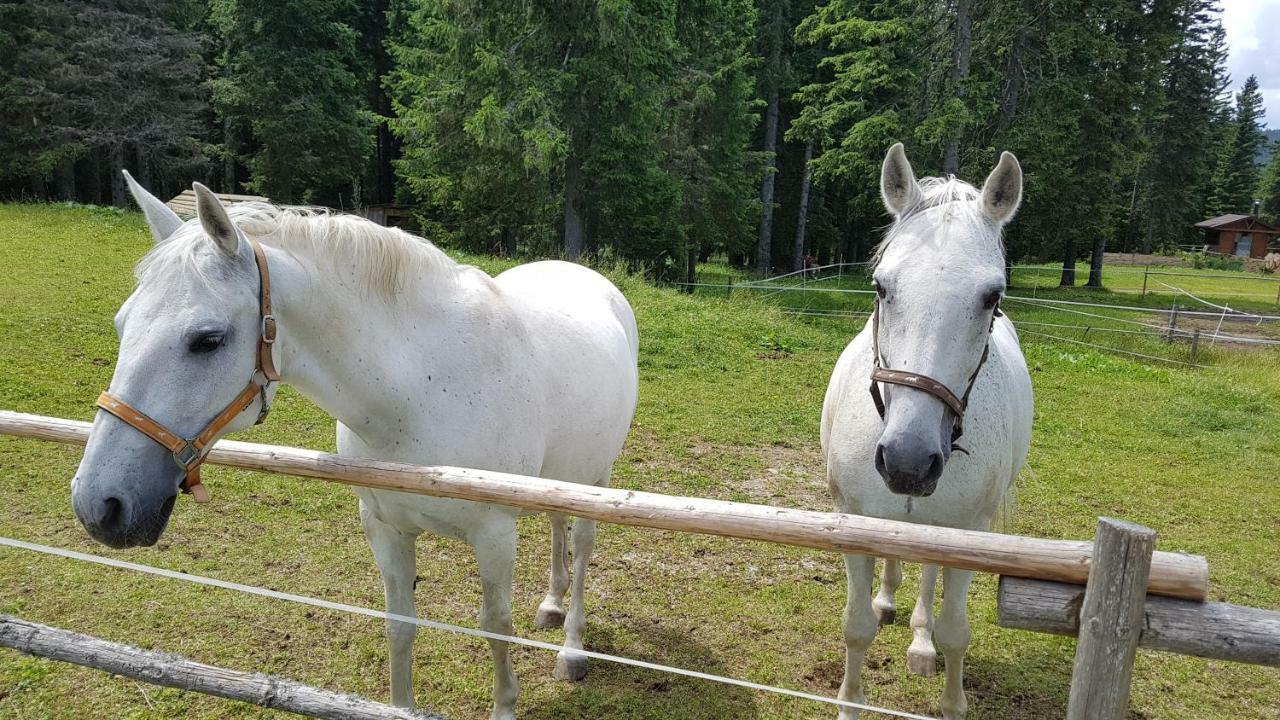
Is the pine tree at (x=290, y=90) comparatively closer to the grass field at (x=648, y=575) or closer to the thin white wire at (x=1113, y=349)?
the grass field at (x=648, y=575)

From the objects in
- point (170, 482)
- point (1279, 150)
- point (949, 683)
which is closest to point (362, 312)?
point (170, 482)

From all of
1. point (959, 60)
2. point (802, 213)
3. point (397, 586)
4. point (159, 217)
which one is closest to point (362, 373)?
point (159, 217)

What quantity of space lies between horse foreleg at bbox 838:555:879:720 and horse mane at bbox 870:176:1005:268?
4.23ft

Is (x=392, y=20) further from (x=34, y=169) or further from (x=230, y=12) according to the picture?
(x=34, y=169)

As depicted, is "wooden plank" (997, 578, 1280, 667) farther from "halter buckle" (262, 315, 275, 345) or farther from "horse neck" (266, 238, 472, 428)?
"halter buckle" (262, 315, 275, 345)

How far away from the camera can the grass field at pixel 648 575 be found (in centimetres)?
349

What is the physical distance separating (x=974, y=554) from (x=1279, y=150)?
78.1 m

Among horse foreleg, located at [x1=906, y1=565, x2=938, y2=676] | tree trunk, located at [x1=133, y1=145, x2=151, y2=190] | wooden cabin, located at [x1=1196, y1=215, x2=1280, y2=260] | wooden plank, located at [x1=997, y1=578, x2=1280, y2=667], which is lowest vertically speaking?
horse foreleg, located at [x1=906, y1=565, x2=938, y2=676]

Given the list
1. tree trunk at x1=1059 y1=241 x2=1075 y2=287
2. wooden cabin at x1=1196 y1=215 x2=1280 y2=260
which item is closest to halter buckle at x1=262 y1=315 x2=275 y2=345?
tree trunk at x1=1059 y1=241 x2=1075 y2=287

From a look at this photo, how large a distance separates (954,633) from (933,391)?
1.46 metres

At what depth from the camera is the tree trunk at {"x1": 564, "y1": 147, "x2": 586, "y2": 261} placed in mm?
17188

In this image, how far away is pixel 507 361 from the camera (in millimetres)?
2812

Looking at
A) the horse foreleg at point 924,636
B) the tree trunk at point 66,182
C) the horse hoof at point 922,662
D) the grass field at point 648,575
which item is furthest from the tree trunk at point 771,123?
the tree trunk at point 66,182

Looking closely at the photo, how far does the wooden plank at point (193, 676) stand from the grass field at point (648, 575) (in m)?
0.95
